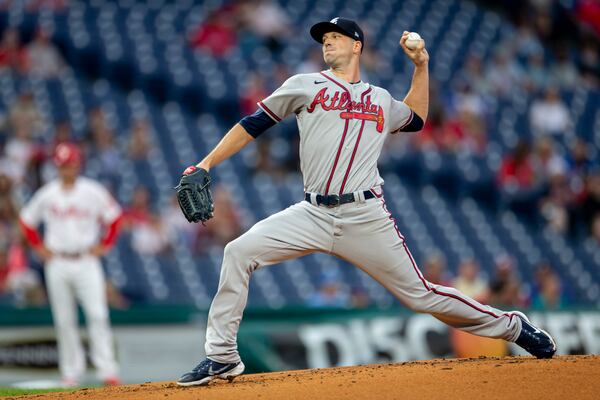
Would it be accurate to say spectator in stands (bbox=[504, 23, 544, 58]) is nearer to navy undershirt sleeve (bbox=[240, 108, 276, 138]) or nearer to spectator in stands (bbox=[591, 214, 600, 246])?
spectator in stands (bbox=[591, 214, 600, 246])

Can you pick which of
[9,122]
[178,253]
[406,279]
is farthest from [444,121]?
[406,279]

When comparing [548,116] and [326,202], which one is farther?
[548,116]

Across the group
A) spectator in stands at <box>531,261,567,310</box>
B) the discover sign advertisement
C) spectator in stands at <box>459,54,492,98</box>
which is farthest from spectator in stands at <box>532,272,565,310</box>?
spectator in stands at <box>459,54,492,98</box>

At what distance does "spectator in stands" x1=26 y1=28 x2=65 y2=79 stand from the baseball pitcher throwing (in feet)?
27.8

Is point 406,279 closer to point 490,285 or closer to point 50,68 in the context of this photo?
point 490,285

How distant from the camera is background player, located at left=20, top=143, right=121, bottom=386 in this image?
356 inches

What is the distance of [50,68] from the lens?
1370cm

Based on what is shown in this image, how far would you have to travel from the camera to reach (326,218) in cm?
570

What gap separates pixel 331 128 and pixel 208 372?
148 centimetres

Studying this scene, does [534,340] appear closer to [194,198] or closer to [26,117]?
[194,198]

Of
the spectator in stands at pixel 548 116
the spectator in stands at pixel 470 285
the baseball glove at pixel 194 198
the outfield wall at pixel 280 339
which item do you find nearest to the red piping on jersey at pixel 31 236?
the outfield wall at pixel 280 339

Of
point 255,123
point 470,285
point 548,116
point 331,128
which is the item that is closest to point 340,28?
point 331,128

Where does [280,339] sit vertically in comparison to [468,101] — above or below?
below

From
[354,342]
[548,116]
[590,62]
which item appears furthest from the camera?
[590,62]
